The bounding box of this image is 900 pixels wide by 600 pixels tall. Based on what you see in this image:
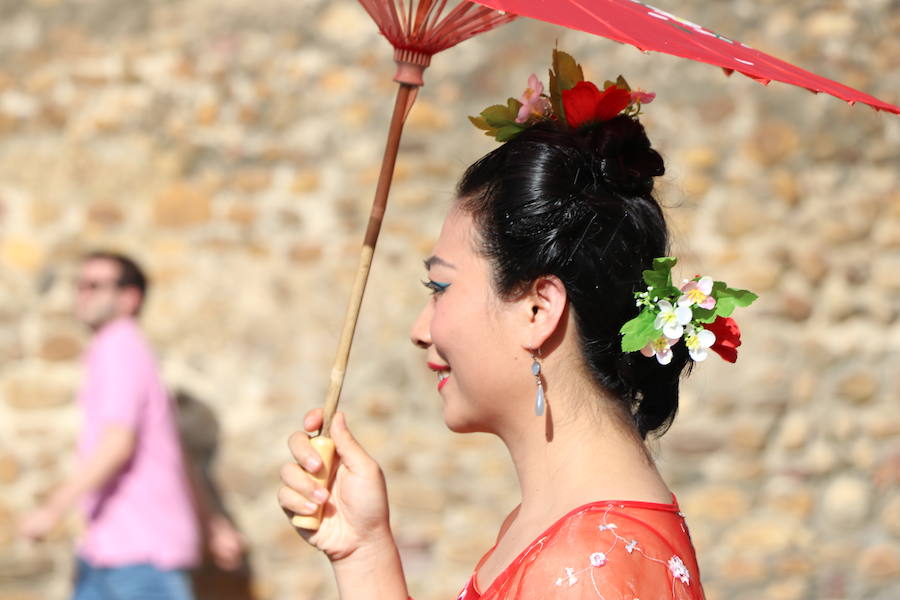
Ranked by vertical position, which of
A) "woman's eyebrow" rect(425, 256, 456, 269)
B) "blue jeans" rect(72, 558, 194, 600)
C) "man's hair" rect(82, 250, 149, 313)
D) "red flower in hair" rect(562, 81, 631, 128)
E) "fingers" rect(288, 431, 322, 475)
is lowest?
"blue jeans" rect(72, 558, 194, 600)

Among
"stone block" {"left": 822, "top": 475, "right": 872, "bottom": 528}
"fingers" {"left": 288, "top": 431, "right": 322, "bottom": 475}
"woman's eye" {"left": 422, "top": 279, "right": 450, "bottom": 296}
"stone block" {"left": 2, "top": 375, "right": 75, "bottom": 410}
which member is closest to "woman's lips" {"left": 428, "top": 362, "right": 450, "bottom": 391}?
"woman's eye" {"left": 422, "top": 279, "right": 450, "bottom": 296}

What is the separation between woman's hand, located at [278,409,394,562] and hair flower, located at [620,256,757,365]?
1.61 feet

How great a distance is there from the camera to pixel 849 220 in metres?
4.80

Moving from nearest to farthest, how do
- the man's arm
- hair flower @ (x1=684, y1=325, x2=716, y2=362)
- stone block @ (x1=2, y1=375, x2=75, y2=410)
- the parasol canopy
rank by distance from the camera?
1. the parasol canopy
2. hair flower @ (x1=684, y1=325, x2=716, y2=362)
3. the man's arm
4. stone block @ (x1=2, y1=375, x2=75, y2=410)

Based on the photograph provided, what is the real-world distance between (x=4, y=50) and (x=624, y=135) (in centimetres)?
368

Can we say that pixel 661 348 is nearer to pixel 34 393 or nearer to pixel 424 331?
pixel 424 331

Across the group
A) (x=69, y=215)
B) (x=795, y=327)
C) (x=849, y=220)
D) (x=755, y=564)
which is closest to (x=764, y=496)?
(x=755, y=564)

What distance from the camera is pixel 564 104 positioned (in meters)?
1.84

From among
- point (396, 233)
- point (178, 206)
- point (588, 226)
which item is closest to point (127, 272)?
point (178, 206)

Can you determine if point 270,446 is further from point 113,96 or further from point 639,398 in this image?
point 639,398

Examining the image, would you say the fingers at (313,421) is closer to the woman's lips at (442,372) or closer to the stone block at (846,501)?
the woman's lips at (442,372)

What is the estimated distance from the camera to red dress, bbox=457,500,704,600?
150cm

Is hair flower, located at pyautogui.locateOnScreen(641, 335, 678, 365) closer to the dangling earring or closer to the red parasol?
the dangling earring

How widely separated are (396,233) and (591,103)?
3.00 metres
